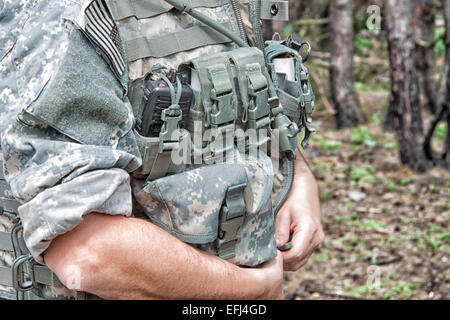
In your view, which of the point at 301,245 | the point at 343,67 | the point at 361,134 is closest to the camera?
the point at 301,245

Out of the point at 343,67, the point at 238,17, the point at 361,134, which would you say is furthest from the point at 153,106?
the point at 343,67

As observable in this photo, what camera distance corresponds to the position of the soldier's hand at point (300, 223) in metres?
1.76

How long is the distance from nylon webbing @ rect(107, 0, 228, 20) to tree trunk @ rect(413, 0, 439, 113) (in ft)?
22.3

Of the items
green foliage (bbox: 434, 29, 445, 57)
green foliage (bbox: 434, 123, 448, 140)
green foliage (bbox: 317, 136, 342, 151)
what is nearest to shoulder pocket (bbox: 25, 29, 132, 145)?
green foliage (bbox: 317, 136, 342, 151)

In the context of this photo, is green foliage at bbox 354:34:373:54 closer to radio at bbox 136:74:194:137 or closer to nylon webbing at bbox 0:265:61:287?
radio at bbox 136:74:194:137

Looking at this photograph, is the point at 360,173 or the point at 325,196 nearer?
the point at 325,196

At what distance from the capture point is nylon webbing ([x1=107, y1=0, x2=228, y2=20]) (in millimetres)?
1354

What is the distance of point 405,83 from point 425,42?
6.38ft

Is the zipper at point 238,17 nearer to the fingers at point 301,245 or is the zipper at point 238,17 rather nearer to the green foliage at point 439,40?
the fingers at point 301,245

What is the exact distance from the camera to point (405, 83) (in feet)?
19.6

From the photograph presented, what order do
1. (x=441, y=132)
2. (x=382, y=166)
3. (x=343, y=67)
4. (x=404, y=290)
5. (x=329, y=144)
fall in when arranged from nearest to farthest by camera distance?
(x=404, y=290) → (x=382, y=166) → (x=329, y=144) → (x=441, y=132) → (x=343, y=67)

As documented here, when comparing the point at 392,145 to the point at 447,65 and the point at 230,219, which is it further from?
the point at 230,219

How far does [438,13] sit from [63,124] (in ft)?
37.7
